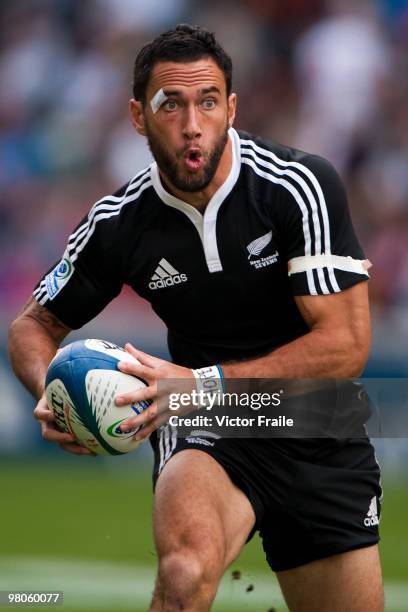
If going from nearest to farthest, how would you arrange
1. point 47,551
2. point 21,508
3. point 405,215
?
point 47,551, point 21,508, point 405,215

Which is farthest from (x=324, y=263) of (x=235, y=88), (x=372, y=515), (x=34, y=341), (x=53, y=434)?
(x=235, y=88)

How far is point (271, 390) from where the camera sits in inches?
212

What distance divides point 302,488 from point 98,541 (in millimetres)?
5004

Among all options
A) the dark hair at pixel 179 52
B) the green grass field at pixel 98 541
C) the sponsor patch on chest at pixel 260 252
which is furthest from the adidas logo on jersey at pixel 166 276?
the green grass field at pixel 98 541

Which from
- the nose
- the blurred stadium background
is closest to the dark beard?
the nose

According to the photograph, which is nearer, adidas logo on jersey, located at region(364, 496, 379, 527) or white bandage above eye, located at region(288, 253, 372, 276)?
white bandage above eye, located at region(288, 253, 372, 276)

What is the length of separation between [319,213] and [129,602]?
3.89 metres

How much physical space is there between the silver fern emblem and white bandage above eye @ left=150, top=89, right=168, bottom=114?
652 millimetres

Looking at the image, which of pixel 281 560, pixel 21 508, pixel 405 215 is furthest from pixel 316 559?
pixel 405 215

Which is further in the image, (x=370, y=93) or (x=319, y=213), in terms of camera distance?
(x=370, y=93)

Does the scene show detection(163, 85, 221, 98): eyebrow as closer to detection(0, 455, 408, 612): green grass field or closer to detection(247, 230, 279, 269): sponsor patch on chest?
detection(247, 230, 279, 269): sponsor patch on chest

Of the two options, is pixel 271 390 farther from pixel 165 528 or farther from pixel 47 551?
pixel 47 551

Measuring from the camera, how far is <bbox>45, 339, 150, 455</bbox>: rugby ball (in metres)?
5.06

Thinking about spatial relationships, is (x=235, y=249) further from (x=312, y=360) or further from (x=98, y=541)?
(x=98, y=541)
